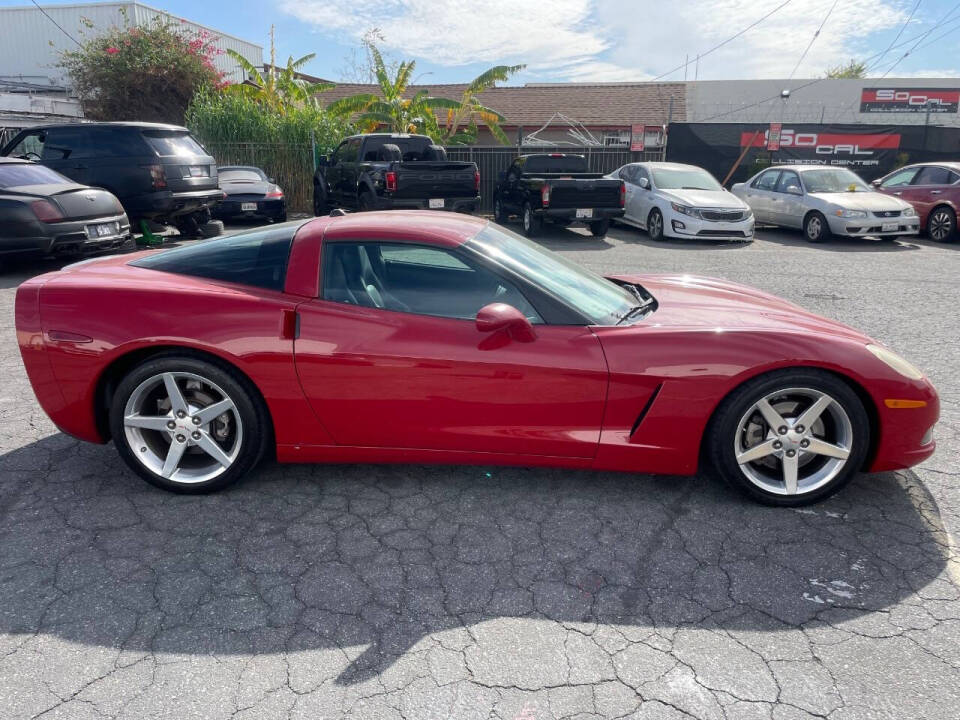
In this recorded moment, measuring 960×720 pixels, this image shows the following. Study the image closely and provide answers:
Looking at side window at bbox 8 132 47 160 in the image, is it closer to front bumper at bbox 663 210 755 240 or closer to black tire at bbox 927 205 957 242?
front bumper at bbox 663 210 755 240

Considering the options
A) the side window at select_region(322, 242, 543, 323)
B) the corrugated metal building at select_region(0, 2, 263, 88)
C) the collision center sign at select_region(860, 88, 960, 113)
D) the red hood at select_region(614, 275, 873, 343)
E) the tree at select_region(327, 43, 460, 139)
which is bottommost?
the red hood at select_region(614, 275, 873, 343)

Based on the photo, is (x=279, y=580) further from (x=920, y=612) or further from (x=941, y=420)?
(x=941, y=420)

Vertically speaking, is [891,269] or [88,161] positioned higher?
[88,161]

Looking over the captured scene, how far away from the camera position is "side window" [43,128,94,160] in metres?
10.7

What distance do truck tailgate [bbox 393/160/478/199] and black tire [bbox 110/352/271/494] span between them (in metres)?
9.36

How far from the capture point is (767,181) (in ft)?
49.3

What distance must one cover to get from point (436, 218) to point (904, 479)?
2.78 metres

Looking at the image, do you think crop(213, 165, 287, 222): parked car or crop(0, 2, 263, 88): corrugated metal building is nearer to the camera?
crop(213, 165, 287, 222): parked car

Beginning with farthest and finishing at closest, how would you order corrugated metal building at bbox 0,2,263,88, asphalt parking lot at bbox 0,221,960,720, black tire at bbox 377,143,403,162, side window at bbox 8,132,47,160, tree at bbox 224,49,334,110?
corrugated metal building at bbox 0,2,263,88, tree at bbox 224,49,334,110, black tire at bbox 377,143,403,162, side window at bbox 8,132,47,160, asphalt parking lot at bbox 0,221,960,720

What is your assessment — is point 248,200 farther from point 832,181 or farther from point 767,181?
point 832,181

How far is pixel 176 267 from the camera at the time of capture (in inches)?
143

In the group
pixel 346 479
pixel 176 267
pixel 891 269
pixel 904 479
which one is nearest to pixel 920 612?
pixel 904 479

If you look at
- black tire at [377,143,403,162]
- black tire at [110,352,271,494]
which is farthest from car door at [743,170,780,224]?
black tire at [110,352,271,494]

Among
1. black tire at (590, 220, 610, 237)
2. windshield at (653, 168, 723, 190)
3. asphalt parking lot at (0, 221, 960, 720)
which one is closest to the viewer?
asphalt parking lot at (0, 221, 960, 720)
